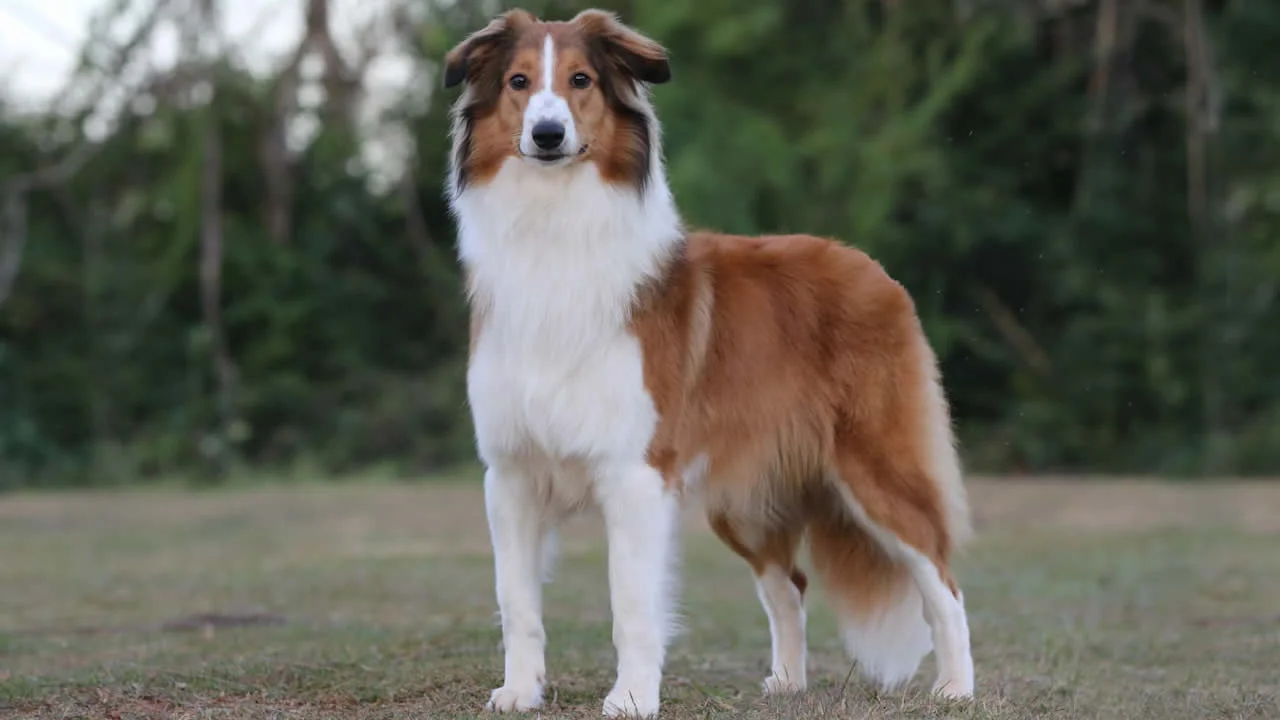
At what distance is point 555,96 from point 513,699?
6.70 ft

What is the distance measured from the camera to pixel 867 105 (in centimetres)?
2083

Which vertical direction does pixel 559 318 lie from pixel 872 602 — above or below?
above

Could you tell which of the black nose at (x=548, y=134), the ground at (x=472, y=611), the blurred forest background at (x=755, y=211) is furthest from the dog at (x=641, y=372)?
the blurred forest background at (x=755, y=211)

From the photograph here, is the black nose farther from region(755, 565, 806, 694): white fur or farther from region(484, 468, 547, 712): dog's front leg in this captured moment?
region(755, 565, 806, 694): white fur

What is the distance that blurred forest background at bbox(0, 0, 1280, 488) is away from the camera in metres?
19.9

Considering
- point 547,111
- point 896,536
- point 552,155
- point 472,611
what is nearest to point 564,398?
point 552,155

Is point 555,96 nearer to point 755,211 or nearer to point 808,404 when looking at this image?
point 808,404

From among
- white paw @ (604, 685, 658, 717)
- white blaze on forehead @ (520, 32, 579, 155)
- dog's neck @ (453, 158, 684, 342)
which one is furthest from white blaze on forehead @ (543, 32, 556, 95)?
white paw @ (604, 685, 658, 717)

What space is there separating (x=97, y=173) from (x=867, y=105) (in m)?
10.2

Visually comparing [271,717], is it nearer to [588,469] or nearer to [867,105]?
[588,469]

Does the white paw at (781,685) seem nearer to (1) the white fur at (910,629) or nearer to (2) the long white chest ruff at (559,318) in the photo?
(1) the white fur at (910,629)

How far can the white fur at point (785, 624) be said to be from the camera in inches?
250

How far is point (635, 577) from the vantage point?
5.39 m

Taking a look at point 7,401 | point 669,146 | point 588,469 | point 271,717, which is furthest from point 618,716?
point 7,401
